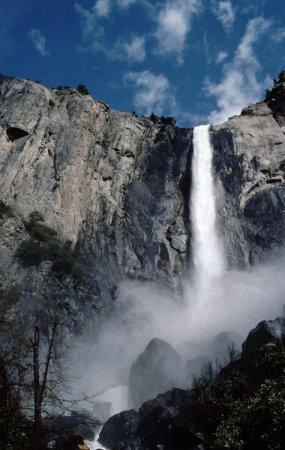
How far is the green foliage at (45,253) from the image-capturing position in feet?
126

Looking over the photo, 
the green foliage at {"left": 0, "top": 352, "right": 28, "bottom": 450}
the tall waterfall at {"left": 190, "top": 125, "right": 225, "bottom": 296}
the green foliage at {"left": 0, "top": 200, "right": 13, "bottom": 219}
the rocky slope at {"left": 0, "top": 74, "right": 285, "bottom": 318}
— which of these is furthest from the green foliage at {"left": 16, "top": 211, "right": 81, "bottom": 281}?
the green foliage at {"left": 0, "top": 352, "right": 28, "bottom": 450}

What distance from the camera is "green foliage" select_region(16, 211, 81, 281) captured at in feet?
126

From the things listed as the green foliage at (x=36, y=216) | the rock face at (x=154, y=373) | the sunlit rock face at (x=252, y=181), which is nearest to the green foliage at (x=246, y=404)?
the rock face at (x=154, y=373)

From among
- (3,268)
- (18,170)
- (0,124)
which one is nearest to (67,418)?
(3,268)

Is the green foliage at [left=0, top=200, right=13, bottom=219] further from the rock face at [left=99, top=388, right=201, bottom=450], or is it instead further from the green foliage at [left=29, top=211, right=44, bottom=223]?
the rock face at [left=99, top=388, right=201, bottom=450]

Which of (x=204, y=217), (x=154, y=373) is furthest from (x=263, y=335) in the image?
(x=204, y=217)

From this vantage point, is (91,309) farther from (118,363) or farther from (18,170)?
(18,170)

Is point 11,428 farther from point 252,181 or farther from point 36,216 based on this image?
point 252,181

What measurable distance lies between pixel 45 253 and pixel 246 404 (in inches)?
942

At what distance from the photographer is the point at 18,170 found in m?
44.9

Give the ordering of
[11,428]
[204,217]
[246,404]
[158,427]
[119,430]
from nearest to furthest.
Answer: [11,428] < [246,404] < [158,427] < [119,430] < [204,217]

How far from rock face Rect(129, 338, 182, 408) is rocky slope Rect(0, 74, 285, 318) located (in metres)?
8.08

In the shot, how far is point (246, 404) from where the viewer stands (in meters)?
18.6

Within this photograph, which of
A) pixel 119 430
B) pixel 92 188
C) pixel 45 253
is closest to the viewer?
pixel 119 430
